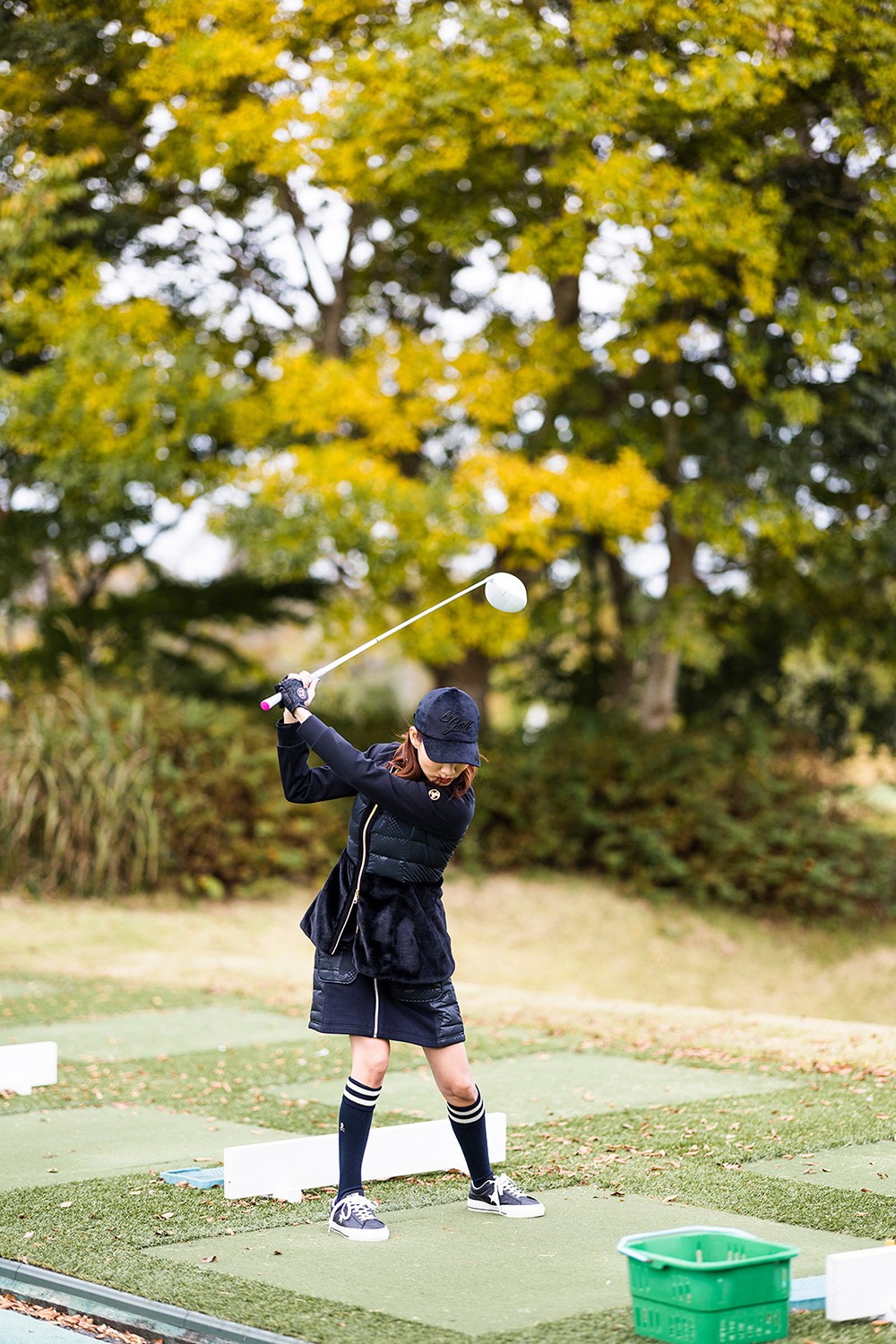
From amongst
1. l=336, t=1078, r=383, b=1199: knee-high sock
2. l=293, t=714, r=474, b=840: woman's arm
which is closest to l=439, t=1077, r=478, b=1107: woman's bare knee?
l=336, t=1078, r=383, b=1199: knee-high sock

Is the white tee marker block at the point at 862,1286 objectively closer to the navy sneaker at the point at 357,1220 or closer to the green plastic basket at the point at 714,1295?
the green plastic basket at the point at 714,1295

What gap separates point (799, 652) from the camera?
58.1 feet

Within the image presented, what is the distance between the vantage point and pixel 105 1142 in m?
5.81

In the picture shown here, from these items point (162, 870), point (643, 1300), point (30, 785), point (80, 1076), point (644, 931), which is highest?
point (643, 1300)

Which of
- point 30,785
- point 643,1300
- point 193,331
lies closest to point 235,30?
point 193,331

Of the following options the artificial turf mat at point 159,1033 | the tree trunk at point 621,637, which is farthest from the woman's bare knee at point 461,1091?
the tree trunk at point 621,637

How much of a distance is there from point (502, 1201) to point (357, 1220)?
0.50 m

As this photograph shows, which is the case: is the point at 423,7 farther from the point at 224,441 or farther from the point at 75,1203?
the point at 75,1203

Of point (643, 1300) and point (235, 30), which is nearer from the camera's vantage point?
point (643, 1300)

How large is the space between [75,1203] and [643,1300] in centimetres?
216

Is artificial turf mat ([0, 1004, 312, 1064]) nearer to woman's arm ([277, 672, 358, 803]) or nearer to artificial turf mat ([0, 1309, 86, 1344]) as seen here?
woman's arm ([277, 672, 358, 803])

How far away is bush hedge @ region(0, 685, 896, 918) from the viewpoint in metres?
13.9

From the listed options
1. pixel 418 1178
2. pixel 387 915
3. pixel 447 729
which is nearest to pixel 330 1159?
pixel 418 1178

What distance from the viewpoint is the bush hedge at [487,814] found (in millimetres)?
13852
